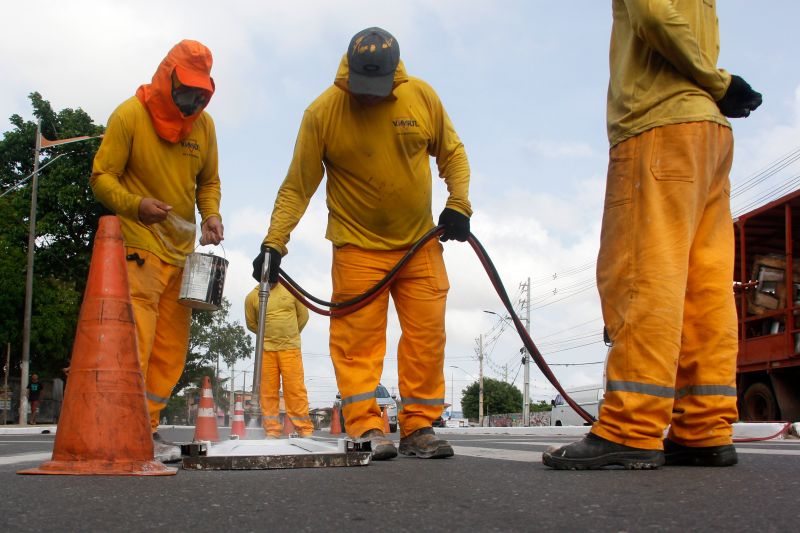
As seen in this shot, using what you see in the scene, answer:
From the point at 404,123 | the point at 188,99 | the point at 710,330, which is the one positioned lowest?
the point at 710,330

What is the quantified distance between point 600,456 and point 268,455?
51.8 inches

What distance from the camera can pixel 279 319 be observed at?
10586 millimetres

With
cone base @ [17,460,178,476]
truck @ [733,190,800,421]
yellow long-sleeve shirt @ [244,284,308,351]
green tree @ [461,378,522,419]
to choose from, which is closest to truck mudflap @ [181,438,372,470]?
cone base @ [17,460,178,476]

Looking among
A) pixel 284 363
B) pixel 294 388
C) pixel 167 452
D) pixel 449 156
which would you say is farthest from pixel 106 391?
pixel 294 388

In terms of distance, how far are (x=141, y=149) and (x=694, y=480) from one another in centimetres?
367

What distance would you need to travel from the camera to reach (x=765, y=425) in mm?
9656

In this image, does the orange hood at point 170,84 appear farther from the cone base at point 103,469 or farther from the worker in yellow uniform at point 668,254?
the worker in yellow uniform at point 668,254

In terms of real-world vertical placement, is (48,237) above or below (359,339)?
above

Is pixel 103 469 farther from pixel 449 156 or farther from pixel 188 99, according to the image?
pixel 449 156

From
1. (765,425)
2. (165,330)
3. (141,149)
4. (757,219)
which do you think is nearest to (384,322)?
(165,330)

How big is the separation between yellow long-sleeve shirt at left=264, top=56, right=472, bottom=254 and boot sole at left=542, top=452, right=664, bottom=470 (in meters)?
2.05

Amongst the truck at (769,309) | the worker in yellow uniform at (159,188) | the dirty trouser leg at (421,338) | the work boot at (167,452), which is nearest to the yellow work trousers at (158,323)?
the worker in yellow uniform at (159,188)

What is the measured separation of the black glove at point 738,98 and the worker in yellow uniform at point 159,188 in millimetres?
2916

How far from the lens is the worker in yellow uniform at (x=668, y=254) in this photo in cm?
332
